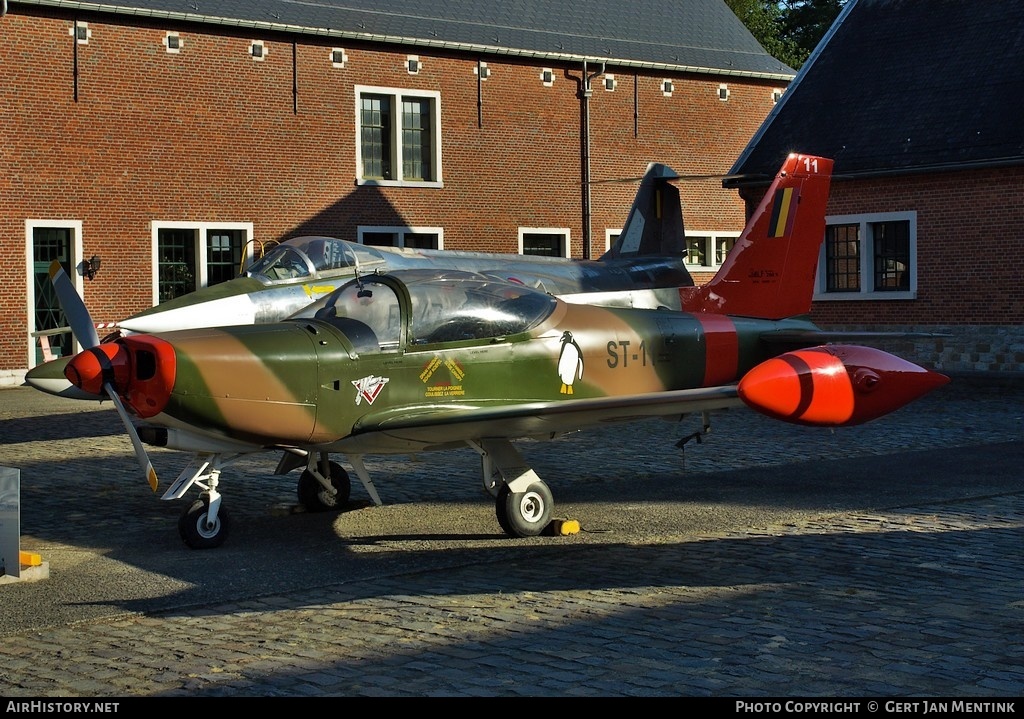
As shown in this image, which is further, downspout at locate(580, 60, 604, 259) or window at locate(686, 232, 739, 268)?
window at locate(686, 232, 739, 268)

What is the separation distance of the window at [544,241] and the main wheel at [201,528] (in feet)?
84.8

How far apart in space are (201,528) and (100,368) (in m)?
1.38

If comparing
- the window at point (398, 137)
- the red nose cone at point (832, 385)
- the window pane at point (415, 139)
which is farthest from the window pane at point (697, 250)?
the red nose cone at point (832, 385)

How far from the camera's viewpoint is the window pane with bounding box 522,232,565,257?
116 ft

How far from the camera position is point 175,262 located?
3023cm

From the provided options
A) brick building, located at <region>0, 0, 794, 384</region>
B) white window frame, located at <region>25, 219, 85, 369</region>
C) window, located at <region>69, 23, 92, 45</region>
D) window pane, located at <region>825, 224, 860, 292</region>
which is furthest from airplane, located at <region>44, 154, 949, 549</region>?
window, located at <region>69, 23, 92, 45</region>

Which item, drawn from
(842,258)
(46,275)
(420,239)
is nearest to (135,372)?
(46,275)

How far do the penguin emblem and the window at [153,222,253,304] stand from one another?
20446 millimetres

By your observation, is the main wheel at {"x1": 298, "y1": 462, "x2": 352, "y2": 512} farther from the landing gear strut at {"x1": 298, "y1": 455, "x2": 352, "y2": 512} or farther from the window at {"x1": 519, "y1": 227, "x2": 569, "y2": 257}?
the window at {"x1": 519, "y1": 227, "x2": 569, "y2": 257}

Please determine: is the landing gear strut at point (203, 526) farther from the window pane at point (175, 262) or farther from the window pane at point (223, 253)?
the window pane at point (223, 253)

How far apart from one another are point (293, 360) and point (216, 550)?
4.73 feet

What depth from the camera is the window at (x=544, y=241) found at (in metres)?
35.2

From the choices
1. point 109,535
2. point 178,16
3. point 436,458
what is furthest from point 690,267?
point 109,535

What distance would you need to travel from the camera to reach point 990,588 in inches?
302
